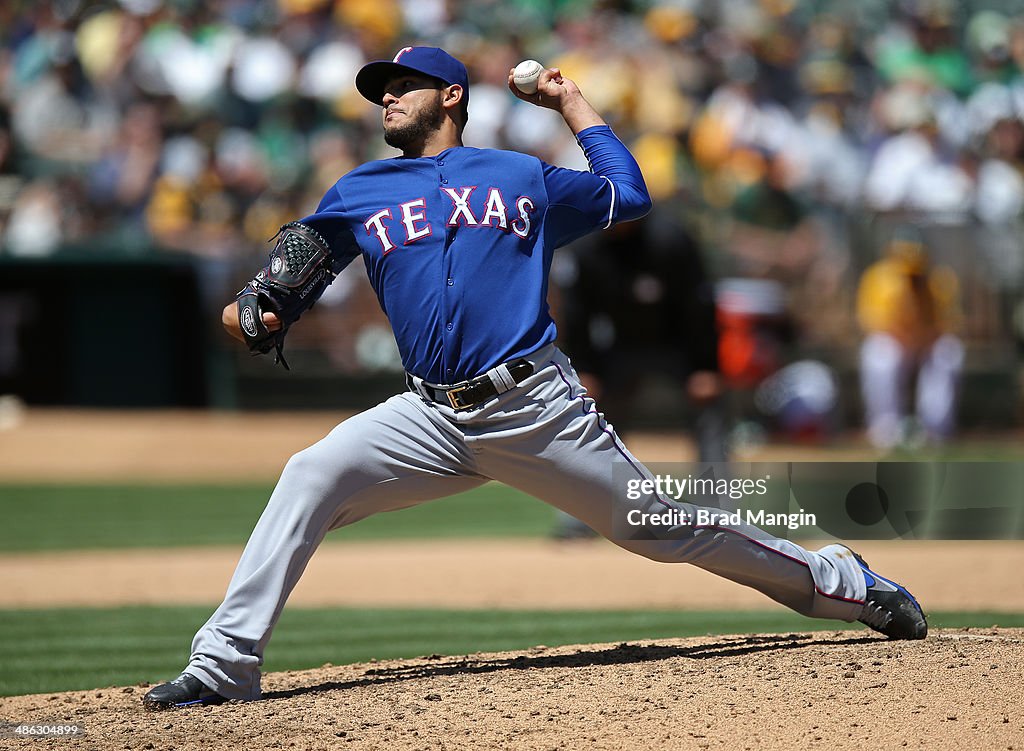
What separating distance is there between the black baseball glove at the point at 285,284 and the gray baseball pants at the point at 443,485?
0.38 meters

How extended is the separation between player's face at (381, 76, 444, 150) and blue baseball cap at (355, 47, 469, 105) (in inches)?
1.4

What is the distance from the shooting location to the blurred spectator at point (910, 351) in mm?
12891

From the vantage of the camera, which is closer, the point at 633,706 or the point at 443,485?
the point at 633,706

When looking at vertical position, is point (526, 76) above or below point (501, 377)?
above

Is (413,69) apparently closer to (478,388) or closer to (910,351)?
(478,388)

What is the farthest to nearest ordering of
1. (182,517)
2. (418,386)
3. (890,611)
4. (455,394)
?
(182,517) → (890,611) → (418,386) → (455,394)

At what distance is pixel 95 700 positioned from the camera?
4.57 metres

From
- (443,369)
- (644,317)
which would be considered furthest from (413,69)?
(644,317)

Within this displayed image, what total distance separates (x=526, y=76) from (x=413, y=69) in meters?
0.36

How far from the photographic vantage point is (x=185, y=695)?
13.6 ft

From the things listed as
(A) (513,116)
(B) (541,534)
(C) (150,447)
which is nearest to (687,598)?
(B) (541,534)

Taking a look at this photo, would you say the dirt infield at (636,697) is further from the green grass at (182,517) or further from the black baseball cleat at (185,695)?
the green grass at (182,517)

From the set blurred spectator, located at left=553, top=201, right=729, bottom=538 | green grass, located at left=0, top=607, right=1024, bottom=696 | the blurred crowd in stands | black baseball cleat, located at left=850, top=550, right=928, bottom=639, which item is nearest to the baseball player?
black baseball cleat, located at left=850, top=550, right=928, bottom=639

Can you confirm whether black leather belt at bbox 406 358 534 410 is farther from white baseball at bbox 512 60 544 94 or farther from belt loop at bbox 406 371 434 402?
white baseball at bbox 512 60 544 94
